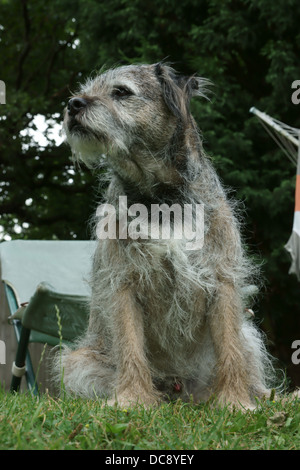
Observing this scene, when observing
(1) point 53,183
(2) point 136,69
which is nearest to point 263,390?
(2) point 136,69

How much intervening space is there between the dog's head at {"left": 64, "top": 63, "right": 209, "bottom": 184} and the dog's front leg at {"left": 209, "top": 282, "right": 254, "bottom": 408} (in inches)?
30.3

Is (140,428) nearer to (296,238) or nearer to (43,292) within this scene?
(43,292)

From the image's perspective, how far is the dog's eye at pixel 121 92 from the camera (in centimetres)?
305

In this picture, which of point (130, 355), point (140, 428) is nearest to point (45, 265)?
point (130, 355)

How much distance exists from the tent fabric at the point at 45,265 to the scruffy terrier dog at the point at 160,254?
1.92m

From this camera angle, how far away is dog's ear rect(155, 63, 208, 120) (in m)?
3.07

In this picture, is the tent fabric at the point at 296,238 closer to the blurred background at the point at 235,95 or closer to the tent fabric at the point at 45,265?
the blurred background at the point at 235,95

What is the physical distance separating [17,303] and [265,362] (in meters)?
2.03

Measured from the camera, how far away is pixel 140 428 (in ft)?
7.19

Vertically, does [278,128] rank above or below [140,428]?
above

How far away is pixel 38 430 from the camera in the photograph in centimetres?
210

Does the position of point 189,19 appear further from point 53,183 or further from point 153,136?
point 153,136

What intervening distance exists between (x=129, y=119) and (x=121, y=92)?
168 mm

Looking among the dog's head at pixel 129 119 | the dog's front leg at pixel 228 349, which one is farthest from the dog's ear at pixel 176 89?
the dog's front leg at pixel 228 349
